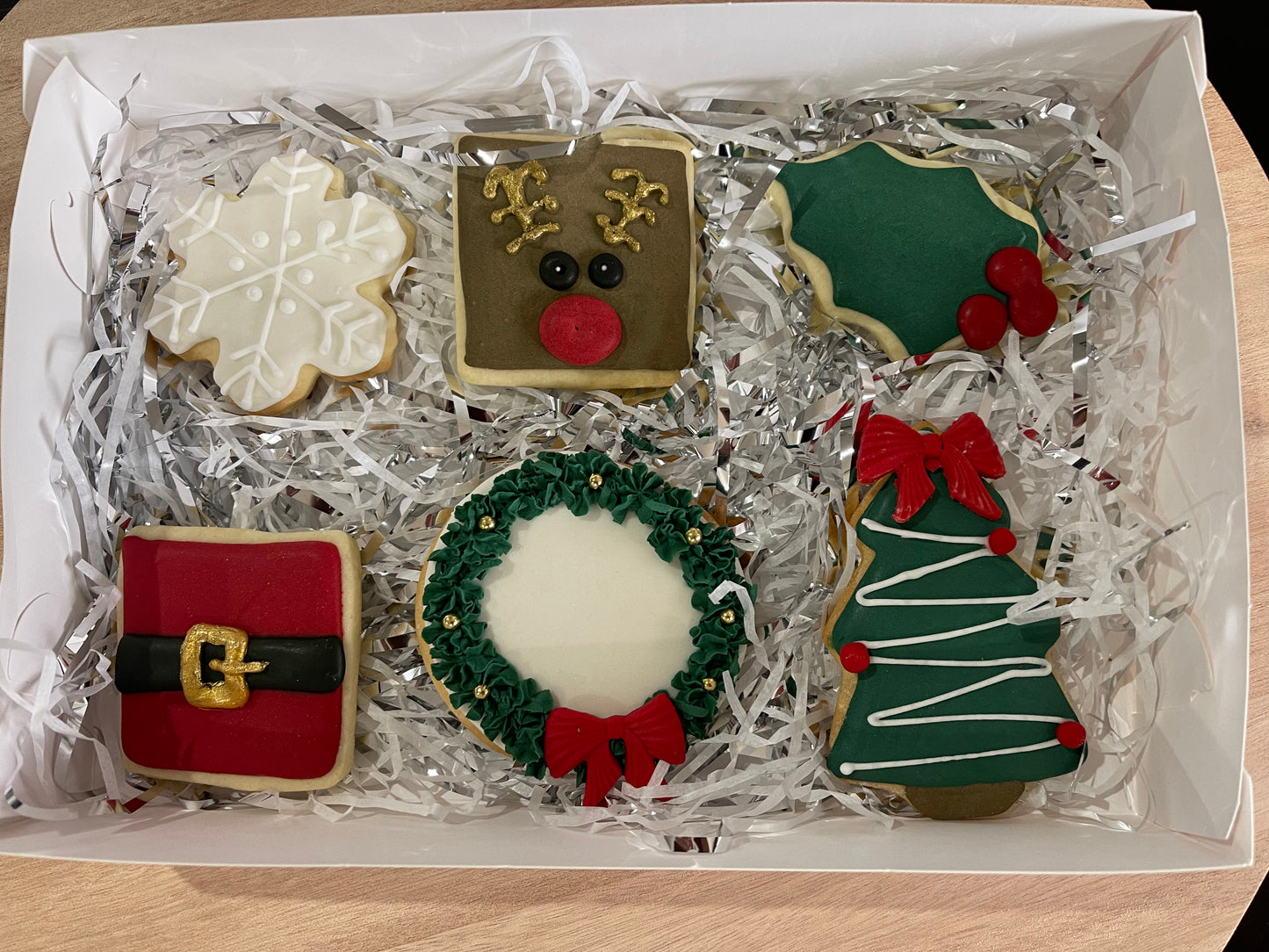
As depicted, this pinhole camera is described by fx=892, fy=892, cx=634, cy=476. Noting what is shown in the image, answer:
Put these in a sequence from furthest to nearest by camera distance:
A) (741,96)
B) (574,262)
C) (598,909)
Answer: (741,96) < (574,262) < (598,909)

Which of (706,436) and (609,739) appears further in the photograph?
(706,436)

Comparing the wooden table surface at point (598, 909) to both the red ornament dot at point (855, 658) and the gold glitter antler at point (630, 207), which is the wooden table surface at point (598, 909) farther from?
the gold glitter antler at point (630, 207)

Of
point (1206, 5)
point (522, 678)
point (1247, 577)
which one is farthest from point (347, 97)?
point (1206, 5)

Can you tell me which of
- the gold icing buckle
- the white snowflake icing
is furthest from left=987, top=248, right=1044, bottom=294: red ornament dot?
the gold icing buckle

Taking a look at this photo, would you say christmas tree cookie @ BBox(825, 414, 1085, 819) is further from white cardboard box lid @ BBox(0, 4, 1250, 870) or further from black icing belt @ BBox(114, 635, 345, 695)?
black icing belt @ BBox(114, 635, 345, 695)

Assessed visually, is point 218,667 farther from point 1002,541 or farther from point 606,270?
point 1002,541

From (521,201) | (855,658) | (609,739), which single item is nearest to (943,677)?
(855,658)
